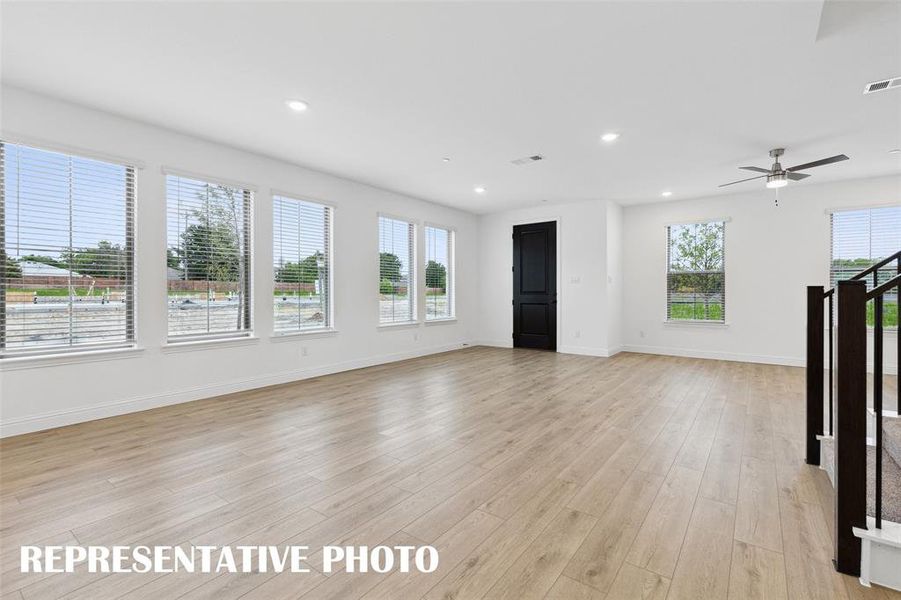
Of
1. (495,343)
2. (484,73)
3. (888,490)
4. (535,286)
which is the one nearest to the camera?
(888,490)

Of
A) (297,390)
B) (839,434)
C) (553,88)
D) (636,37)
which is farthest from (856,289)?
(297,390)

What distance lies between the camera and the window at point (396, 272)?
6539mm

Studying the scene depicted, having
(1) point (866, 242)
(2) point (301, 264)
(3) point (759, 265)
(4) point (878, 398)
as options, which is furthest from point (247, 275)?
(1) point (866, 242)

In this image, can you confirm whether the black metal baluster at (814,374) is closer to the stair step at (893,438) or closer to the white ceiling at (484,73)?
the stair step at (893,438)

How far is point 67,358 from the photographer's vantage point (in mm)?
3512

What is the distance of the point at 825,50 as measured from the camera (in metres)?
2.66

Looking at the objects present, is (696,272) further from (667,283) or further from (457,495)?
(457,495)

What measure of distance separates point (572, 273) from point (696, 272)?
2126 millimetres

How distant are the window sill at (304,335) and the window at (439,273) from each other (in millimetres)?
2223

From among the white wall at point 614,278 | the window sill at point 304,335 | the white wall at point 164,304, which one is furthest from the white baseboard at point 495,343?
the window sill at point 304,335

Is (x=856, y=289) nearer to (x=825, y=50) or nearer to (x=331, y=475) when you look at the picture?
(x=825, y=50)

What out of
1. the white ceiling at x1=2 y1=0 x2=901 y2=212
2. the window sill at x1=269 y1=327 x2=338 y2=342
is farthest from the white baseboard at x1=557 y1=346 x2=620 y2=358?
the window sill at x1=269 y1=327 x2=338 y2=342

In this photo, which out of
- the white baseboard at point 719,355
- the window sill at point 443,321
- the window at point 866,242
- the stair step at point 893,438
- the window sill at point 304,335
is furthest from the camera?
the window sill at point 443,321

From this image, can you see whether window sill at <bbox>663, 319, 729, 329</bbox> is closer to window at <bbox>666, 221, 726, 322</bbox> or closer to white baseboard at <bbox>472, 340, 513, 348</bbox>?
window at <bbox>666, 221, 726, 322</bbox>
